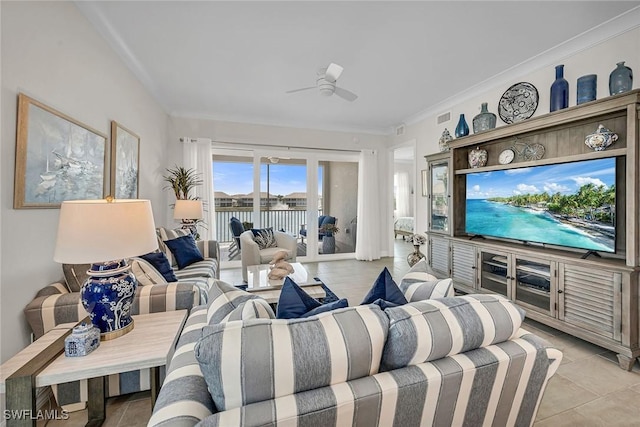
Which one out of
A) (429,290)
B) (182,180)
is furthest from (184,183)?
(429,290)

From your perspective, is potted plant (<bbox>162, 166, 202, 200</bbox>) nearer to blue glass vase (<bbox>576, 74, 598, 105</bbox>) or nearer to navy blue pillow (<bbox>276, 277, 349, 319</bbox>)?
navy blue pillow (<bbox>276, 277, 349, 319</bbox>)

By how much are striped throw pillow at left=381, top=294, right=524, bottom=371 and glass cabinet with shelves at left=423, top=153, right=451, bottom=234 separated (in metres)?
2.85

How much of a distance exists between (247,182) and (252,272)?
243 cm

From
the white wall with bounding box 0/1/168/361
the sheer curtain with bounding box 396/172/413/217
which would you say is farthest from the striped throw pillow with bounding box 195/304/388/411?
the sheer curtain with bounding box 396/172/413/217

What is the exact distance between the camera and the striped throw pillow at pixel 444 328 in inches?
35.5

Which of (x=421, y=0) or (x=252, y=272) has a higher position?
(x=421, y=0)

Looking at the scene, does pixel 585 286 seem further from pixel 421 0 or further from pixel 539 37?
pixel 421 0

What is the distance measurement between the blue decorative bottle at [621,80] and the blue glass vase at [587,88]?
155mm

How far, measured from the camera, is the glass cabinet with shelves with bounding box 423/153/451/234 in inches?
148

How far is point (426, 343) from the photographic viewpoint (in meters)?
0.90

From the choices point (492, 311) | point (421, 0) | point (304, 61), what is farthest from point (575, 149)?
point (304, 61)

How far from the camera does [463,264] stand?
3.39m

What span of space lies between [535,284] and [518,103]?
2.04m

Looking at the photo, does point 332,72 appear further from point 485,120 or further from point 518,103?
point 518,103
